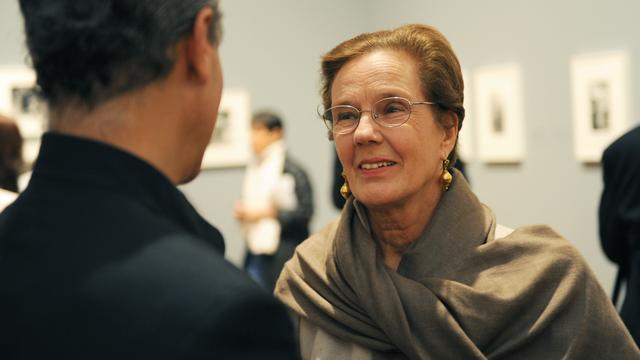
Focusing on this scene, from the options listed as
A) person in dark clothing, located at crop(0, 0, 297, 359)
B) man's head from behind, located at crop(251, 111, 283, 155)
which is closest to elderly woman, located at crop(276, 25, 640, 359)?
person in dark clothing, located at crop(0, 0, 297, 359)

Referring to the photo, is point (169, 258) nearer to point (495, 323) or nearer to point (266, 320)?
point (266, 320)

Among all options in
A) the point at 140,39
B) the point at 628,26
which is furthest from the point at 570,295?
the point at 628,26

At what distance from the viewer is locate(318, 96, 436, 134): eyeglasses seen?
8.80 feet

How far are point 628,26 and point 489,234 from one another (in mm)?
3876

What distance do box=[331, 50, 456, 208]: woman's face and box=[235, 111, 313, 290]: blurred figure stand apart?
→ 4614 millimetres

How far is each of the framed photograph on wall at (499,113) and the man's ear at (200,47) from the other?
606 cm

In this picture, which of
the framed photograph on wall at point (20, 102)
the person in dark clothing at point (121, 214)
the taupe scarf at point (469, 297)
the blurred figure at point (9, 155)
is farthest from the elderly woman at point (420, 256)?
the framed photograph on wall at point (20, 102)

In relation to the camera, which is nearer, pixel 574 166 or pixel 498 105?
pixel 574 166

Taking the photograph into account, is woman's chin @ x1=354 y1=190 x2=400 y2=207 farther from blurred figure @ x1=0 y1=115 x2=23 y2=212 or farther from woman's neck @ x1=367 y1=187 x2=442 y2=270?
blurred figure @ x1=0 y1=115 x2=23 y2=212

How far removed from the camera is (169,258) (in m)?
1.20

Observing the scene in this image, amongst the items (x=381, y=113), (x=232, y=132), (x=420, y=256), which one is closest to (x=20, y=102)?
(x=232, y=132)

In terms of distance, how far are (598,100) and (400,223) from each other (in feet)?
13.3

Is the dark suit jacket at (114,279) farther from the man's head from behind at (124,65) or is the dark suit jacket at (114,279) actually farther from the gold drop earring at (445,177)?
the gold drop earring at (445,177)

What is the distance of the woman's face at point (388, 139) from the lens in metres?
2.68
